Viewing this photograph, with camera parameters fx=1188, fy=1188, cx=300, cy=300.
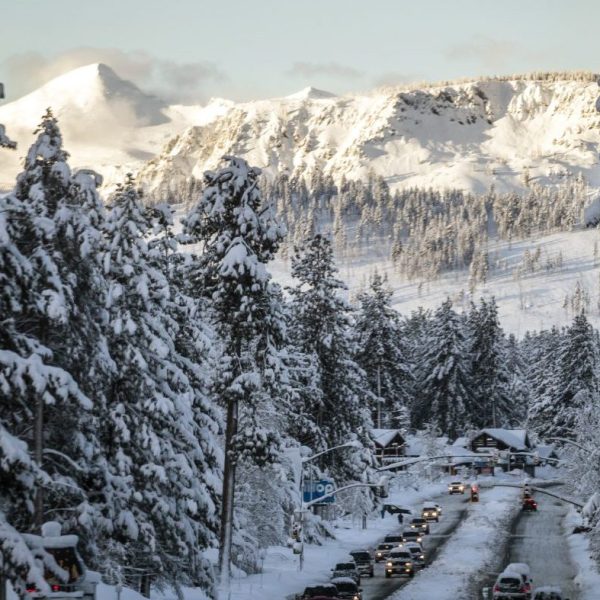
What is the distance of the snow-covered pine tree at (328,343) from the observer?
64812mm

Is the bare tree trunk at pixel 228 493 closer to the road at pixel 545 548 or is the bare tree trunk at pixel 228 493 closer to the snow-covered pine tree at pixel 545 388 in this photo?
the road at pixel 545 548

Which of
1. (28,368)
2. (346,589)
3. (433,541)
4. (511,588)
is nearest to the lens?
(28,368)

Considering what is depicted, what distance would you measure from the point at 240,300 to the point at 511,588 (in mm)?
17595

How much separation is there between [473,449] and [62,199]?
327 feet

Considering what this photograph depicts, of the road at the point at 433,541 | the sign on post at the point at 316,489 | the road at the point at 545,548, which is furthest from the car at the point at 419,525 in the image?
the sign on post at the point at 316,489

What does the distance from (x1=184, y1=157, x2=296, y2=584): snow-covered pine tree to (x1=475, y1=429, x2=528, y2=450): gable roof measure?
86.4 meters

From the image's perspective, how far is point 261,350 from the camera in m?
43.4

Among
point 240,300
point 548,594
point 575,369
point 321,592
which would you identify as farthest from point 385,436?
point 240,300

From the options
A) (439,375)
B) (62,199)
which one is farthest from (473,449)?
(62,199)

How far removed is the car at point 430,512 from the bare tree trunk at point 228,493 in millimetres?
50743

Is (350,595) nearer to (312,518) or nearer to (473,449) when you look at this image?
(312,518)

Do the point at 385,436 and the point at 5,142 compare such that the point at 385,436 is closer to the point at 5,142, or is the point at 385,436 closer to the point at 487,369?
the point at 487,369

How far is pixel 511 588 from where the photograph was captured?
4966 cm

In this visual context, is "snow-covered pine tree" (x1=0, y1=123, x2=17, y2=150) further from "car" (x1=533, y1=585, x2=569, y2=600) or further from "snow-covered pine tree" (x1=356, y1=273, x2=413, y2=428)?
"snow-covered pine tree" (x1=356, y1=273, x2=413, y2=428)
